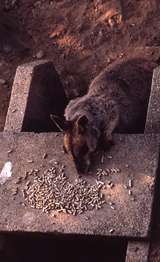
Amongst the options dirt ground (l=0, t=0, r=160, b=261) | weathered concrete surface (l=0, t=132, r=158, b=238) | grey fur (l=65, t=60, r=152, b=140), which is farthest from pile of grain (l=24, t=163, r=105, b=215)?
dirt ground (l=0, t=0, r=160, b=261)

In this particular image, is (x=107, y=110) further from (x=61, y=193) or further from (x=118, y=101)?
(x=61, y=193)

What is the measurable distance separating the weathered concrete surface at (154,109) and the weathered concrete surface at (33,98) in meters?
0.96

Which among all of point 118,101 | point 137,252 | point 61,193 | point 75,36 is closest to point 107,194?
point 61,193

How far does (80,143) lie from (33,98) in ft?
2.83

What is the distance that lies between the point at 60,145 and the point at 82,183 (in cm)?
37

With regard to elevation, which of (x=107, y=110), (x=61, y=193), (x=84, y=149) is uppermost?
(x=107, y=110)

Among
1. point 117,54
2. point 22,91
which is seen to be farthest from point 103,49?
point 22,91

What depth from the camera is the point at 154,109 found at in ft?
14.9

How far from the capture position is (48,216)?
4234mm

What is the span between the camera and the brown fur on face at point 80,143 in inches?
169

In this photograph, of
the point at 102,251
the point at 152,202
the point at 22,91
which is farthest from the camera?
the point at 22,91

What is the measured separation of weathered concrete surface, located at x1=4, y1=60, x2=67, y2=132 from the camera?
4.91 metres

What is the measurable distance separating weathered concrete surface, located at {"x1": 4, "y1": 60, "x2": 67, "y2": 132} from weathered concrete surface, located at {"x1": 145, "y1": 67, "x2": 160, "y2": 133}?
0.96 metres

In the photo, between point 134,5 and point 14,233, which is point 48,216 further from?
point 134,5
